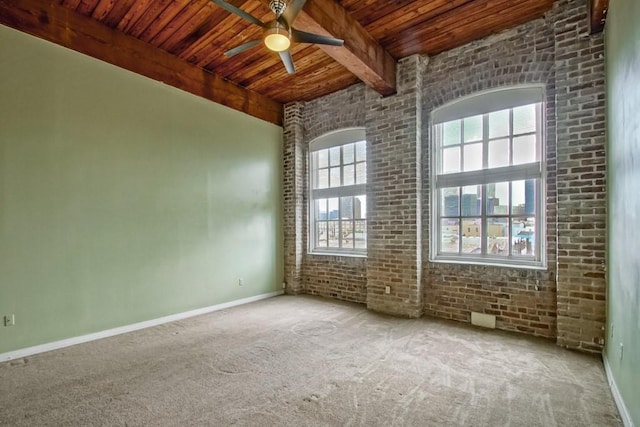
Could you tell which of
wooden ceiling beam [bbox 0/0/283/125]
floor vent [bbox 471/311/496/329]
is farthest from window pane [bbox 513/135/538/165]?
wooden ceiling beam [bbox 0/0/283/125]

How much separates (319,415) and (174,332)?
8.02 feet

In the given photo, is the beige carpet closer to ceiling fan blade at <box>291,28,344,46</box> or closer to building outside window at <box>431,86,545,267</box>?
building outside window at <box>431,86,545,267</box>

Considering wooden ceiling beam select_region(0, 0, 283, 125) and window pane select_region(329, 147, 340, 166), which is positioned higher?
wooden ceiling beam select_region(0, 0, 283, 125)

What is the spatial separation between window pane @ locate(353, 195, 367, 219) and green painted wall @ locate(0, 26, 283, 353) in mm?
1846

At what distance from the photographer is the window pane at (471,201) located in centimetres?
403

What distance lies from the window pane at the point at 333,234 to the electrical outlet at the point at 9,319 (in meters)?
4.22

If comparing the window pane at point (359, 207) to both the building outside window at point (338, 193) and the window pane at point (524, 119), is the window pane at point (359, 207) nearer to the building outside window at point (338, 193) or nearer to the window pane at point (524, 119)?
the building outside window at point (338, 193)

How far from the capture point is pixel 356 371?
2736mm

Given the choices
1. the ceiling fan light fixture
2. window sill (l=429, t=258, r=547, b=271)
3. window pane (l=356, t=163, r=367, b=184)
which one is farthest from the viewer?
window pane (l=356, t=163, r=367, b=184)

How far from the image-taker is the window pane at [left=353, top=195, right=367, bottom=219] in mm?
5281

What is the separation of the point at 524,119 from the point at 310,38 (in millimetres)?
2749

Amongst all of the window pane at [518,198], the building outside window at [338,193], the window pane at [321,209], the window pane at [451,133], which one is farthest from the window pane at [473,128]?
the window pane at [321,209]

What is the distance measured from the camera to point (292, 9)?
8.28 ft

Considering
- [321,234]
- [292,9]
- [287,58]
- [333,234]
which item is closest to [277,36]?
[292,9]
